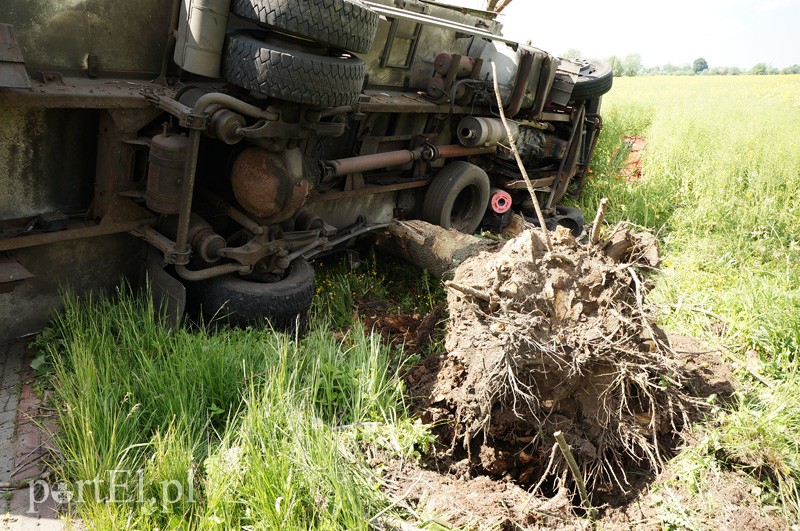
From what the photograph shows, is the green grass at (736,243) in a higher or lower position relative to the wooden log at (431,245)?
higher

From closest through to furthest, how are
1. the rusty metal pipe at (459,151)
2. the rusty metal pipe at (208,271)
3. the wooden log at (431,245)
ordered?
1. the rusty metal pipe at (208,271)
2. the wooden log at (431,245)
3. the rusty metal pipe at (459,151)

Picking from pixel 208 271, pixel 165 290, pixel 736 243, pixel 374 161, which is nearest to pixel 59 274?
pixel 165 290

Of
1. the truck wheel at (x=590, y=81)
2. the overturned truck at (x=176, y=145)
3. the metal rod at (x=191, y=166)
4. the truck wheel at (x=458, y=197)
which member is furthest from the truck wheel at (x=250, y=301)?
the truck wheel at (x=590, y=81)

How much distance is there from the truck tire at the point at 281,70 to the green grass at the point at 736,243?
2470 millimetres

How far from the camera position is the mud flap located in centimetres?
443

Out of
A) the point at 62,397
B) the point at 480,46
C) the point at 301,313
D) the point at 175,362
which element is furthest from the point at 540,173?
the point at 62,397

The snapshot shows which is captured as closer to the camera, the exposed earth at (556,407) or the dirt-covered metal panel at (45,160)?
the exposed earth at (556,407)

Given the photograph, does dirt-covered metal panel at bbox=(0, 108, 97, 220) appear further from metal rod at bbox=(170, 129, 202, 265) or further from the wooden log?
the wooden log

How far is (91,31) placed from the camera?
408cm

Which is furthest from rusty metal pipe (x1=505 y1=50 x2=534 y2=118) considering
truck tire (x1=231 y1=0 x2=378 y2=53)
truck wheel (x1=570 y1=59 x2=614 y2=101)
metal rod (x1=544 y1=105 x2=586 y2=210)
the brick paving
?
the brick paving

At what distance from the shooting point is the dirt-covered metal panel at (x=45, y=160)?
153 inches

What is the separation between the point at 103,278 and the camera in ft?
15.0

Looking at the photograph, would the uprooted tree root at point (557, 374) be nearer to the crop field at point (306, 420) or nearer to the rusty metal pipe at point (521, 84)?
the crop field at point (306, 420)

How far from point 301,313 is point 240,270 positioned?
0.53m
